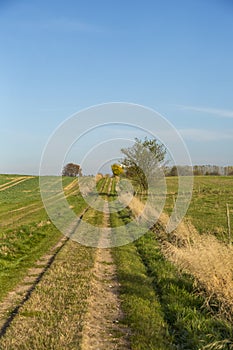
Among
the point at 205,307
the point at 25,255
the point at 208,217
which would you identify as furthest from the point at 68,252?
the point at 208,217

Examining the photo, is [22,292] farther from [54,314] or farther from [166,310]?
[166,310]

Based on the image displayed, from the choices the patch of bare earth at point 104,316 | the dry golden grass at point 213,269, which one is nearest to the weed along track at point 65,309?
the patch of bare earth at point 104,316

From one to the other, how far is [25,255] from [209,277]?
7572 mm

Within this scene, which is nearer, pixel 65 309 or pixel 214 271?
pixel 65 309

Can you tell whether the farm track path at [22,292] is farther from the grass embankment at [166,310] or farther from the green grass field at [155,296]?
the grass embankment at [166,310]

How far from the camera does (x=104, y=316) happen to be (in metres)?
7.37

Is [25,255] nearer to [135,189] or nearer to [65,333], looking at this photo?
[65,333]

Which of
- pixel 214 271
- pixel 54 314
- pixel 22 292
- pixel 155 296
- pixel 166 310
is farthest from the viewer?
pixel 22 292

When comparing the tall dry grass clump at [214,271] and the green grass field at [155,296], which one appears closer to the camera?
the green grass field at [155,296]

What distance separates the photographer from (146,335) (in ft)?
20.8

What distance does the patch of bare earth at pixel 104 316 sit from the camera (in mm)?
6148

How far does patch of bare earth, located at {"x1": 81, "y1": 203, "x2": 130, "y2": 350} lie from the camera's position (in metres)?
6.15

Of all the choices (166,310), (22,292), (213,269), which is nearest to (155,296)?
(166,310)

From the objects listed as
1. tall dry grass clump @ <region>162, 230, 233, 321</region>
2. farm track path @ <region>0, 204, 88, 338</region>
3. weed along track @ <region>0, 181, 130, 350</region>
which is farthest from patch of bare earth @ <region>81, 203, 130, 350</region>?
tall dry grass clump @ <region>162, 230, 233, 321</region>
